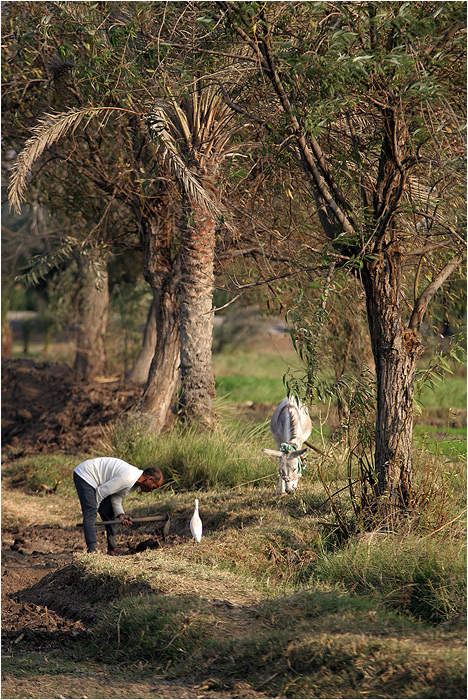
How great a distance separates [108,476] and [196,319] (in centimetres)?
372

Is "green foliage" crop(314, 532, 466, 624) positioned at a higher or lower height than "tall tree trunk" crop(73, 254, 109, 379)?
lower

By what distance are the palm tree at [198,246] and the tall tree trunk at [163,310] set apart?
3.39ft

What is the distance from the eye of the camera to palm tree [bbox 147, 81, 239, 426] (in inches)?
387

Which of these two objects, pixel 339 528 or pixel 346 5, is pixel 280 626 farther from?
pixel 346 5

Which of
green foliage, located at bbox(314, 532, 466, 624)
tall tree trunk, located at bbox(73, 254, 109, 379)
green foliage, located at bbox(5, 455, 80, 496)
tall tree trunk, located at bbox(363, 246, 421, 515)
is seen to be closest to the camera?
green foliage, located at bbox(314, 532, 466, 624)

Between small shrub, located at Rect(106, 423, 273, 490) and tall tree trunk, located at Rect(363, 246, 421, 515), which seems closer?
tall tree trunk, located at Rect(363, 246, 421, 515)

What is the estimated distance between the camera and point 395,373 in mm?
6156

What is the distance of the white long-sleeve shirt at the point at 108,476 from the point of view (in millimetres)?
6820

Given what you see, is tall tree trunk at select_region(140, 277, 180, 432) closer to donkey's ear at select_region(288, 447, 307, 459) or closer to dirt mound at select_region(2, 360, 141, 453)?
dirt mound at select_region(2, 360, 141, 453)

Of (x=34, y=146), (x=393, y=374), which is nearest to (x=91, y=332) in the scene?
(x=34, y=146)

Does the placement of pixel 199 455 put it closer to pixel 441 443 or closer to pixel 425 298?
pixel 441 443

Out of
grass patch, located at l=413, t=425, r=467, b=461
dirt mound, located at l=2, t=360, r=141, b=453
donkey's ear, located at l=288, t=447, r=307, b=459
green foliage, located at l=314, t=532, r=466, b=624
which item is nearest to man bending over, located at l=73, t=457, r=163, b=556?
donkey's ear, located at l=288, t=447, r=307, b=459

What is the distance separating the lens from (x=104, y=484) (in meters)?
6.83

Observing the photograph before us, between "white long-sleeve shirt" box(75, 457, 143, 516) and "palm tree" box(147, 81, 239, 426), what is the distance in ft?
10.7
